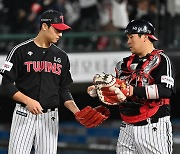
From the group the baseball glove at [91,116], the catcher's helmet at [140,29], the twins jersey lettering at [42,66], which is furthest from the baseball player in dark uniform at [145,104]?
the twins jersey lettering at [42,66]

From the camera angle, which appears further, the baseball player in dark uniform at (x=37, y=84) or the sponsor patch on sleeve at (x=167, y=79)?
the baseball player in dark uniform at (x=37, y=84)

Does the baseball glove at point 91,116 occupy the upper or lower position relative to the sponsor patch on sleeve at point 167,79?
lower

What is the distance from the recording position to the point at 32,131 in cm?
533

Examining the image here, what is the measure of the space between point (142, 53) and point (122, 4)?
5.78m

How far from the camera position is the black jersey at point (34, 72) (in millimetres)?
5289

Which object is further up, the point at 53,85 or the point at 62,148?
the point at 53,85

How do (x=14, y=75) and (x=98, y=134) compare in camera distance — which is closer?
(x=14, y=75)

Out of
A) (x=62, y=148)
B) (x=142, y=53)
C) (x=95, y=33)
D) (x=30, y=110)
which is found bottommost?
(x=62, y=148)

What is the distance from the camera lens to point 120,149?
5164mm

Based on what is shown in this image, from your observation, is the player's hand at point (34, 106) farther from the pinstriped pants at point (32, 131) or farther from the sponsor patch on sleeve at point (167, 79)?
the sponsor patch on sleeve at point (167, 79)

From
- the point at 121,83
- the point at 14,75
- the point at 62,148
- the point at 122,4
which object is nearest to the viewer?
the point at 121,83

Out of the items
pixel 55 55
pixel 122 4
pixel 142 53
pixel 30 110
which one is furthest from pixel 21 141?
pixel 122 4

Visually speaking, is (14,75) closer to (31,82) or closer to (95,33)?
(31,82)

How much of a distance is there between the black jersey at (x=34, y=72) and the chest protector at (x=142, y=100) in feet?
2.09
